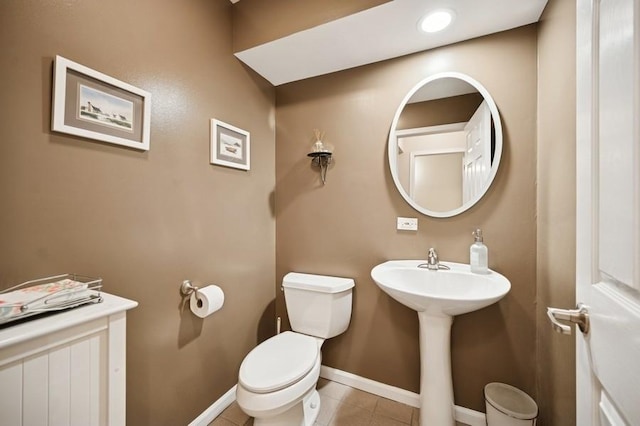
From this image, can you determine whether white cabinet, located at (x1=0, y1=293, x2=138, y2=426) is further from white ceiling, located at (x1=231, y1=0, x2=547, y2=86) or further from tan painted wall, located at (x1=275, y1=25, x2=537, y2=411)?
white ceiling, located at (x1=231, y1=0, x2=547, y2=86)

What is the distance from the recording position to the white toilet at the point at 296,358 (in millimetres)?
1062

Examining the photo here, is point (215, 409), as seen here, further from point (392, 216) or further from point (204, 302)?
point (392, 216)

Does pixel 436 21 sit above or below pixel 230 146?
above

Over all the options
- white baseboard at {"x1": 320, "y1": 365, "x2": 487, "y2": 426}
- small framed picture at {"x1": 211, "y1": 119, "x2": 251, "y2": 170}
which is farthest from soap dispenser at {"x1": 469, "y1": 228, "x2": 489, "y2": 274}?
small framed picture at {"x1": 211, "y1": 119, "x2": 251, "y2": 170}

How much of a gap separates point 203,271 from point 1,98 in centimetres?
100

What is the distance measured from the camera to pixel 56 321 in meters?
0.59

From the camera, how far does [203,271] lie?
140 centimetres

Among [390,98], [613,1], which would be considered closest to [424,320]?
[613,1]

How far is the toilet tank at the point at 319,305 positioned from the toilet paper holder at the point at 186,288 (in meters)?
0.58

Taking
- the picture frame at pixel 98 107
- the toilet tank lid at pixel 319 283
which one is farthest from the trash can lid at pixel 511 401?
the picture frame at pixel 98 107

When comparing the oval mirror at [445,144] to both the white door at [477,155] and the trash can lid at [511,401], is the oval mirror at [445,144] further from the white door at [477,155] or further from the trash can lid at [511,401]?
the trash can lid at [511,401]

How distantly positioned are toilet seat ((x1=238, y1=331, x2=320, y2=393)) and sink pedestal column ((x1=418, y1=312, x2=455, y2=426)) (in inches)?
23.5

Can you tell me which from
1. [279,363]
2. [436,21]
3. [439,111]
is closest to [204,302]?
[279,363]

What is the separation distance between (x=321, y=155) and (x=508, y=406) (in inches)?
70.2
